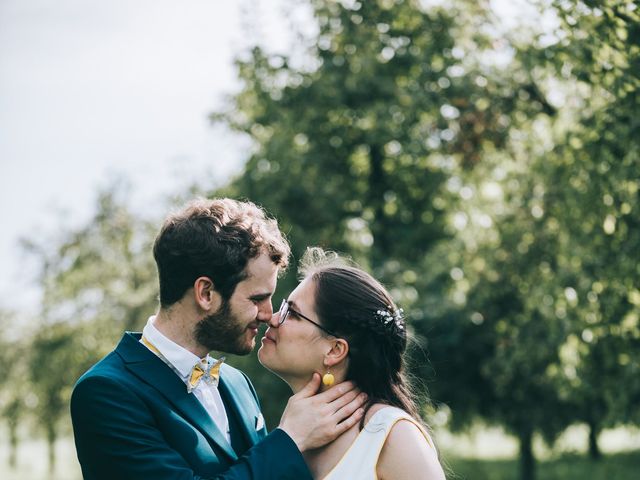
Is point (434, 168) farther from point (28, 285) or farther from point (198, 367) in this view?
point (28, 285)

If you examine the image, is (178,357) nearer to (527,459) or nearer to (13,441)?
(527,459)

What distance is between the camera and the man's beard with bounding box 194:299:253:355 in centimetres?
364

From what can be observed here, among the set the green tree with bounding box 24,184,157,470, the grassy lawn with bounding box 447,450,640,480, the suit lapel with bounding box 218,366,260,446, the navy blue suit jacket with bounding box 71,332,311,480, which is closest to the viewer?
the navy blue suit jacket with bounding box 71,332,311,480

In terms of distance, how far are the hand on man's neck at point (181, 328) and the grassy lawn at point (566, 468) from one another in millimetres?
18863

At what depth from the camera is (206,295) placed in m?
3.63

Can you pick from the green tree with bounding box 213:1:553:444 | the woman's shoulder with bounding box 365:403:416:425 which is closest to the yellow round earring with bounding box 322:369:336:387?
the woman's shoulder with bounding box 365:403:416:425

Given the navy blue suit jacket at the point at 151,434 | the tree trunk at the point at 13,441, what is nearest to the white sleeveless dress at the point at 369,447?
the navy blue suit jacket at the point at 151,434

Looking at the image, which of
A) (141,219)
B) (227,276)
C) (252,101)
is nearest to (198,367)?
(227,276)

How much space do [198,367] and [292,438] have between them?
59 cm

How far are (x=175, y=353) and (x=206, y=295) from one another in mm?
304

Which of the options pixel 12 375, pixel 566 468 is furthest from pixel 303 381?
pixel 12 375

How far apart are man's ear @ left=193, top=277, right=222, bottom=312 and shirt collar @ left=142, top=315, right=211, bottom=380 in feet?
0.73

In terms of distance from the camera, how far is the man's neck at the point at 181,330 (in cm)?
365

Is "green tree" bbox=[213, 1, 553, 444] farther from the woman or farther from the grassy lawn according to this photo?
the woman
